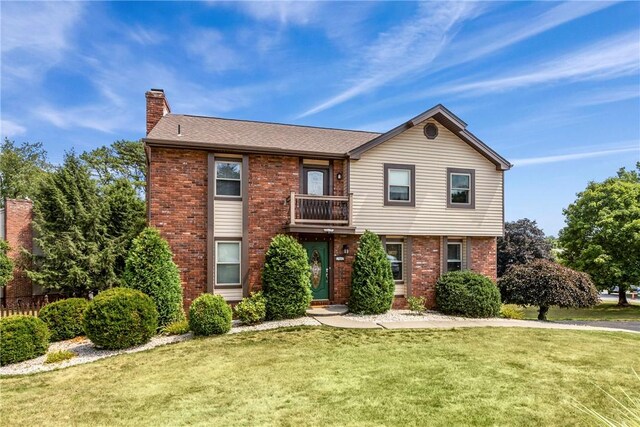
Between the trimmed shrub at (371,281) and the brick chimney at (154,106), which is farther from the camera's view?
the brick chimney at (154,106)

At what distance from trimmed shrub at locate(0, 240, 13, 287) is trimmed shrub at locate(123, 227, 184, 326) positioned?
8.48 m

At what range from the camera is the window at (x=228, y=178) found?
12.2m

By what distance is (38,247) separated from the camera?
1620 cm

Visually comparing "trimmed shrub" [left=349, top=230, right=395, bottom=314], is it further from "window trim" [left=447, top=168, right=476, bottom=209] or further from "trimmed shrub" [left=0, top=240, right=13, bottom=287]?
"trimmed shrub" [left=0, top=240, right=13, bottom=287]

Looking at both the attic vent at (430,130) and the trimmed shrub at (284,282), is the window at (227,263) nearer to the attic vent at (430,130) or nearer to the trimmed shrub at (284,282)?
the trimmed shrub at (284,282)

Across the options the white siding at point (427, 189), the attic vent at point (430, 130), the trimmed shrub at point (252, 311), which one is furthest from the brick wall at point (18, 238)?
the attic vent at point (430, 130)

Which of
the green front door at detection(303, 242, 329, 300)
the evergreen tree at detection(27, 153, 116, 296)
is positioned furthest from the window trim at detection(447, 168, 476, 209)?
the evergreen tree at detection(27, 153, 116, 296)

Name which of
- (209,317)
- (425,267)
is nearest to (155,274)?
(209,317)

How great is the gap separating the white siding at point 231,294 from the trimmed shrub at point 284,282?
122 cm

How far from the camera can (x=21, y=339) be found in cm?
827

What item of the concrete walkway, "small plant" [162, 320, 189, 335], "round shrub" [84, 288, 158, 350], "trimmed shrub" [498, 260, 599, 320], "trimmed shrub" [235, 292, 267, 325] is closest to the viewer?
"round shrub" [84, 288, 158, 350]

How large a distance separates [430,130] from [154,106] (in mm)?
10952

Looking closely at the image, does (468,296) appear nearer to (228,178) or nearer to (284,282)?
(284,282)

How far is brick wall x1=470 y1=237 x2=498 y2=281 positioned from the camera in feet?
47.0
